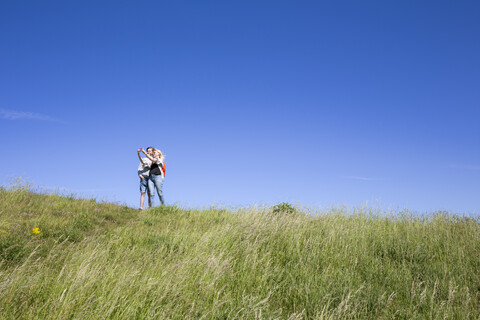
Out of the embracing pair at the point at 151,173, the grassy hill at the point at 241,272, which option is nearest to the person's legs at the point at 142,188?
the embracing pair at the point at 151,173

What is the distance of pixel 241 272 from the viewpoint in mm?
4527

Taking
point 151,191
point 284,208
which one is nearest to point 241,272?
point 284,208

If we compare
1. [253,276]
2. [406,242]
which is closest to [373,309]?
Result: [253,276]

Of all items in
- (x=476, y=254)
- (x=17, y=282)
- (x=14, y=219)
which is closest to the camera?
(x=17, y=282)

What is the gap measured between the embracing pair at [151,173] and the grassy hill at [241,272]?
14.6 feet

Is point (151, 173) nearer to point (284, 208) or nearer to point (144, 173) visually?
point (144, 173)

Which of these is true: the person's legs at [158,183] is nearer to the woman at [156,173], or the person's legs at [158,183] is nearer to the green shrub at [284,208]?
the woman at [156,173]

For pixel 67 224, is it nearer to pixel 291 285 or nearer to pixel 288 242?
pixel 288 242

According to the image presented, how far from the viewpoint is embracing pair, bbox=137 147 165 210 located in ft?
43.3

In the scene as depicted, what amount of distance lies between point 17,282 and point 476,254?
293 inches

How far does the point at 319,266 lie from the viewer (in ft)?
16.7

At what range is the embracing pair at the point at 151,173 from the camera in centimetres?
1320

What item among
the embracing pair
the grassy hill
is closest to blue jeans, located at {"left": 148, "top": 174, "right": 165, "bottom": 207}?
the embracing pair

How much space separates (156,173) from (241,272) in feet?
31.1
